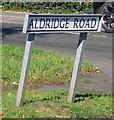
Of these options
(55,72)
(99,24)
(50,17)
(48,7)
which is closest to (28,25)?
(50,17)

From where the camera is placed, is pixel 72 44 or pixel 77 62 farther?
pixel 72 44

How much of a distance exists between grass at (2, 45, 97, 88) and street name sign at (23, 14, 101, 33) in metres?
1.93

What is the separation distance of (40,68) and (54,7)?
539 inches

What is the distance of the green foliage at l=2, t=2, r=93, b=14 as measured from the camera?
22.5m

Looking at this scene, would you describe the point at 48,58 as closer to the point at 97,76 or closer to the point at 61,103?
the point at 97,76

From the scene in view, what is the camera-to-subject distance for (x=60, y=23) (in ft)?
22.4

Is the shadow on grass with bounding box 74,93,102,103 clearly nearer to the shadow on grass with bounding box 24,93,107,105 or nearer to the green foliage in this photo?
the shadow on grass with bounding box 24,93,107,105

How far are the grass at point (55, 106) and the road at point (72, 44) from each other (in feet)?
9.70

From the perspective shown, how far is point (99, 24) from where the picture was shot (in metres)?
7.18

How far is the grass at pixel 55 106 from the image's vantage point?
6.59 m

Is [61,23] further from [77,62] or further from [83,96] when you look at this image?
[83,96]

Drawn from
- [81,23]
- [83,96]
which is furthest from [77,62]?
[83,96]

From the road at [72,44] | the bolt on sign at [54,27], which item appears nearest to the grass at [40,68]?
the road at [72,44]

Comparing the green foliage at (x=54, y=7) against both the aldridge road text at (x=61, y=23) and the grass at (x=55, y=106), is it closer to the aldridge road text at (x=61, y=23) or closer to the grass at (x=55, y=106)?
the grass at (x=55, y=106)
